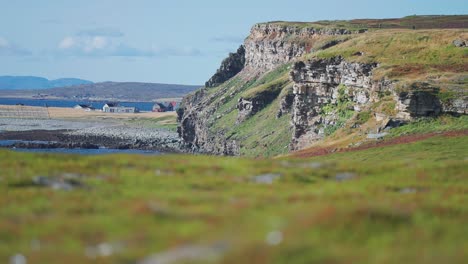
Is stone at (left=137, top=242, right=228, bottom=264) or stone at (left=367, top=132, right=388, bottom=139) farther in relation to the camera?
stone at (left=367, top=132, right=388, bottom=139)

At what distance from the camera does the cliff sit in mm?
76000

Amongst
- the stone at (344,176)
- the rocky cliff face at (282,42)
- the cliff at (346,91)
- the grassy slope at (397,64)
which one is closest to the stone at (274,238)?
the stone at (344,176)

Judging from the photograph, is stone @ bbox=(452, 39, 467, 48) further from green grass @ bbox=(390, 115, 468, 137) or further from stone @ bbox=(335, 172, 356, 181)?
stone @ bbox=(335, 172, 356, 181)

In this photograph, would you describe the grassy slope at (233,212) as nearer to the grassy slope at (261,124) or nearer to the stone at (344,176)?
the stone at (344,176)

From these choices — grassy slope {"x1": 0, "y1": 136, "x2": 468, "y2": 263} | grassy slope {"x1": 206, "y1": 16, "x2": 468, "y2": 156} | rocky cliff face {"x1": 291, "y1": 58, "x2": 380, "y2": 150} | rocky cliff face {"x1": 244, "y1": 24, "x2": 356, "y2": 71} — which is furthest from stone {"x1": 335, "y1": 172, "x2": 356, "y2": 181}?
rocky cliff face {"x1": 244, "y1": 24, "x2": 356, "y2": 71}

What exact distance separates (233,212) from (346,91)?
252 feet

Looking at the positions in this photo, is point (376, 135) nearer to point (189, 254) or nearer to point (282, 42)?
point (189, 254)

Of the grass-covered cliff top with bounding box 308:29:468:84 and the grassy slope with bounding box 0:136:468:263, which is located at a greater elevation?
the grass-covered cliff top with bounding box 308:29:468:84

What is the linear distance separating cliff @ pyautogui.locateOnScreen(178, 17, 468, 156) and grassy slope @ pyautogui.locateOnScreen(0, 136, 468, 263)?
139 ft

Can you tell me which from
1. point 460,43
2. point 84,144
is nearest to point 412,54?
point 460,43

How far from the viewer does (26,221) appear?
71.6 feet

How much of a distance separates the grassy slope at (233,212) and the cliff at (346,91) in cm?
4239

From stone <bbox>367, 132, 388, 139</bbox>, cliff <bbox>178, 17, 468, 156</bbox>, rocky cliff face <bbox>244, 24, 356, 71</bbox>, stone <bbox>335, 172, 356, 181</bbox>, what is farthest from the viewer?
rocky cliff face <bbox>244, 24, 356, 71</bbox>

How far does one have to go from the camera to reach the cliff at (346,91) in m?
76.0
